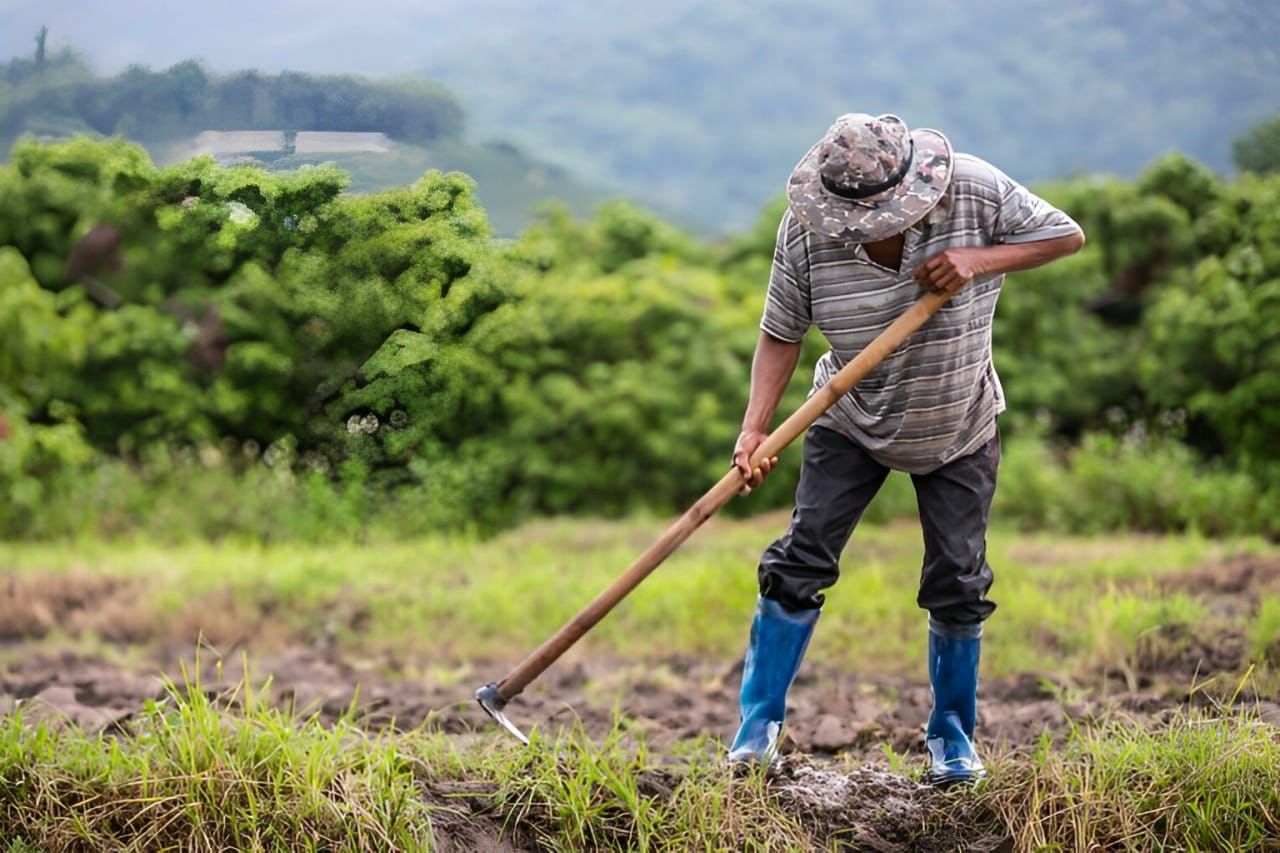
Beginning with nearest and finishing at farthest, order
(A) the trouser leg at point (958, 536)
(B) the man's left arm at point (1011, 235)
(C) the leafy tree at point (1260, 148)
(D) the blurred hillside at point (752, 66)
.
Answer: (B) the man's left arm at point (1011, 235) < (A) the trouser leg at point (958, 536) < (D) the blurred hillside at point (752, 66) < (C) the leafy tree at point (1260, 148)

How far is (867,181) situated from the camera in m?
2.88

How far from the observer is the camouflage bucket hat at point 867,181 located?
2.88 m

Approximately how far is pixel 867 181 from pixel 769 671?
3.92 feet

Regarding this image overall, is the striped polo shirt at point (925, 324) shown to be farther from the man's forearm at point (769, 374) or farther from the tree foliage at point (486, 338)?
the tree foliage at point (486, 338)

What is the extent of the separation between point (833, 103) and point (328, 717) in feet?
19.2

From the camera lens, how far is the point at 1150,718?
3.88m

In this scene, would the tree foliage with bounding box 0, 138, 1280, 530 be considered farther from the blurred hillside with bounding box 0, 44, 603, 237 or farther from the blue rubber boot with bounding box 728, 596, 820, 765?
the blue rubber boot with bounding box 728, 596, 820, 765

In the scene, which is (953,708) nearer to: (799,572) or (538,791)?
(799,572)

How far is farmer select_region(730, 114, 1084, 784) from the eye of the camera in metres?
2.93

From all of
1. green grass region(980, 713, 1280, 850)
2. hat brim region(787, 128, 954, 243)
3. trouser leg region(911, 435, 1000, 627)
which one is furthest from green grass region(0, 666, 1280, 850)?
hat brim region(787, 128, 954, 243)

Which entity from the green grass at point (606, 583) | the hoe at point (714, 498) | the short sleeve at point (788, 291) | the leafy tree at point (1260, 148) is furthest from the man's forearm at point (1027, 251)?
the leafy tree at point (1260, 148)

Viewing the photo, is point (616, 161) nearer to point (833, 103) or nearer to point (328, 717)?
point (833, 103)

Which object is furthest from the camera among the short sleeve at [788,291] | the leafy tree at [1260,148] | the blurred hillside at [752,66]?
the leafy tree at [1260,148]

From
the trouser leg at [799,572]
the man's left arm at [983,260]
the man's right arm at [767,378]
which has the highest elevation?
the man's left arm at [983,260]
